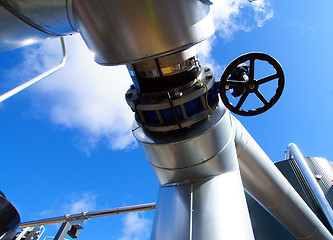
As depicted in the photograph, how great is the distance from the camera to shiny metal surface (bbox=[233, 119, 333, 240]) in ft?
6.26

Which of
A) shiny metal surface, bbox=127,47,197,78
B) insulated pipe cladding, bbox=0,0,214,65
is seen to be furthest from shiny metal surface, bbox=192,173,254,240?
insulated pipe cladding, bbox=0,0,214,65

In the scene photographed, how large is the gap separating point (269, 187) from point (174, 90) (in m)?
1.41

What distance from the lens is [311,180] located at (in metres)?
6.48

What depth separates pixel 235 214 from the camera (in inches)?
50.5

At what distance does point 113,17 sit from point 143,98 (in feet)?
1.89

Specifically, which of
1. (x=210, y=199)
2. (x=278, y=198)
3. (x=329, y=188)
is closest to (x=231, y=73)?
(x=210, y=199)

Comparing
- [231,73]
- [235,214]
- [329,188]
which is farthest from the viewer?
[329,188]

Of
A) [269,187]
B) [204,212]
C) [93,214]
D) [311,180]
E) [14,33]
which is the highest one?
[311,180]

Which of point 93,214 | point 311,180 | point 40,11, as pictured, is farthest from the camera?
point 311,180

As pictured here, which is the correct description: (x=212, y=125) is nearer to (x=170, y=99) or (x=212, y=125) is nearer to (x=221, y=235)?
(x=170, y=99)

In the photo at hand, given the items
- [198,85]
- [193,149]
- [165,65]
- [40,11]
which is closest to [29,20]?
[40,11]

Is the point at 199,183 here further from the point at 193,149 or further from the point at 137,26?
the point at 137,26

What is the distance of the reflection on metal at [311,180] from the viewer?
18.6 feet

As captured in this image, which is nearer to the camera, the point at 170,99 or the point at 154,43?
the point at 154,43
